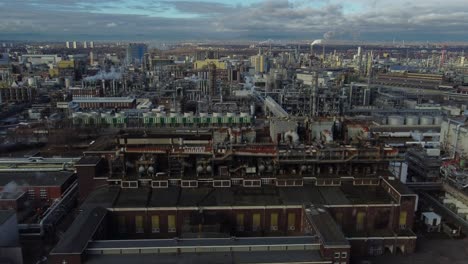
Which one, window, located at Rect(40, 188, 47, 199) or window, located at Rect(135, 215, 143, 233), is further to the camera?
window, located at Rect(40, 188, 47, 199)

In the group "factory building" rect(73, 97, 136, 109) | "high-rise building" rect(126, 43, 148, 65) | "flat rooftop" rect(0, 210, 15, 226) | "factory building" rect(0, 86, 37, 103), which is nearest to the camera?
"flat rooftop" rect(0, 210, 15, 226)

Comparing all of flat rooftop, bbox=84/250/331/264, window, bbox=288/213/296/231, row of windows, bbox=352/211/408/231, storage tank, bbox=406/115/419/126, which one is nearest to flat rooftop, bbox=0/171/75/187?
flat rooftop, bbox=84/250/331/264

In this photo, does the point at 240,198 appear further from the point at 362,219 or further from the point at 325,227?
the point at 362,219

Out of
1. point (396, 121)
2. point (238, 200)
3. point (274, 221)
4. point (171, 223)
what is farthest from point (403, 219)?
point (396, 121)

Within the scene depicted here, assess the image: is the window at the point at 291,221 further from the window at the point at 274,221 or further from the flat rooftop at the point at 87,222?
the flat rooftop at the point at 87,222

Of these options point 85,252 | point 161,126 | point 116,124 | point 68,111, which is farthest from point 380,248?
point 68,111

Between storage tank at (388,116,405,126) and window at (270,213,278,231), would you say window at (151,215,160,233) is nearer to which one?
window at (270,213,278,231)

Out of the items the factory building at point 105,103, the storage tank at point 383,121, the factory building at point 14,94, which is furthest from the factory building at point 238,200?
the factory building at point 14,94

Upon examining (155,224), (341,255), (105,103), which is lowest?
(155,224)
